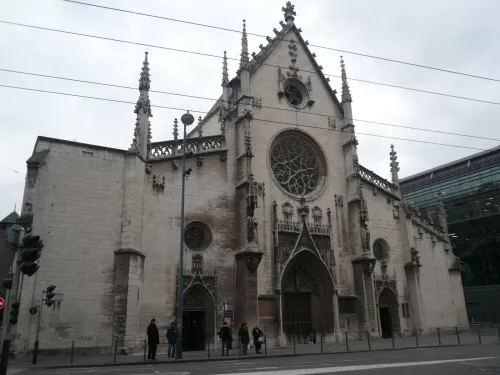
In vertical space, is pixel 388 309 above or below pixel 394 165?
below

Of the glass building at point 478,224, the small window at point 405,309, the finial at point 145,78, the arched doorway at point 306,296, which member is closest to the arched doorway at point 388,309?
the small window at point 405,309

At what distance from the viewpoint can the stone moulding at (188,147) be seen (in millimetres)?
23219

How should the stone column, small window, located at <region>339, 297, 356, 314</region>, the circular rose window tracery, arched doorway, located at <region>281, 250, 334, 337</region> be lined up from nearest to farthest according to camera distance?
1. the stone column
2. arched doorway, located at <region>281, 250, 334, 337</region>
3. small window, located at <region>339, 297, 356, 314</region>
4. the circular rose window tracery

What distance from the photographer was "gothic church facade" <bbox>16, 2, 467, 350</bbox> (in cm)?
1938

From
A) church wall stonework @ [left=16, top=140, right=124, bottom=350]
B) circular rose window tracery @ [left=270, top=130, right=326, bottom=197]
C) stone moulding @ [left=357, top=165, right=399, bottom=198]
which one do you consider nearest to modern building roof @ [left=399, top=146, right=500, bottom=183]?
stone moulding @ [left=357, top=165, right=399, bottom=198]

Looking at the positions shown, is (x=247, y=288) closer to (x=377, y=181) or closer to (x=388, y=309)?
(x=388, y=309)

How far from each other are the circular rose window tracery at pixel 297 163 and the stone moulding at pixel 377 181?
316 centimetres

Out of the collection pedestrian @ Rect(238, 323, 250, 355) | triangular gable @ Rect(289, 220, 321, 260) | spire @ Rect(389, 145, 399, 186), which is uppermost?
spire @ Rect(389, 145, 399, 186)

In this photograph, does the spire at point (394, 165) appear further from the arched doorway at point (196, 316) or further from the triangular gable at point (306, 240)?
the arched doorway at point (196, 316)

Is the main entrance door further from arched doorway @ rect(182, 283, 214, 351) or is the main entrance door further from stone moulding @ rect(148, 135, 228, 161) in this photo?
stone moulding @ rect(148, 135, 228, 161)

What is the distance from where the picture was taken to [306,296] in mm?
25875

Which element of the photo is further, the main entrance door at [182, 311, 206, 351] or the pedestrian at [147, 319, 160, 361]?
the main entrance door at [182, 311, 206, 351]

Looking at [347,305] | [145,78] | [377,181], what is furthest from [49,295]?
[377,181]

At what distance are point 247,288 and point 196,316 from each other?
3080 millimetres
